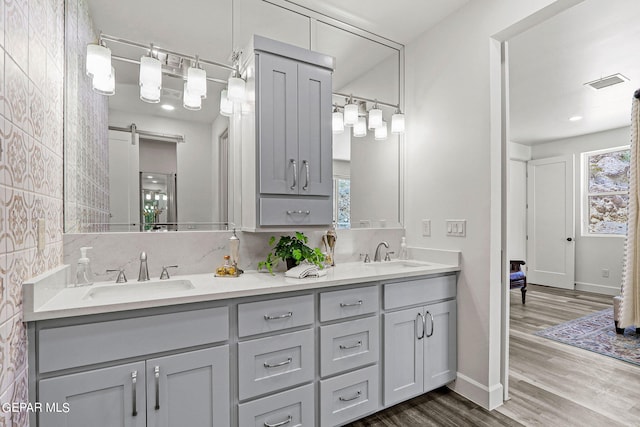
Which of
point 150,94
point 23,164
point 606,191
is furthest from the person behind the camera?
point 606,191

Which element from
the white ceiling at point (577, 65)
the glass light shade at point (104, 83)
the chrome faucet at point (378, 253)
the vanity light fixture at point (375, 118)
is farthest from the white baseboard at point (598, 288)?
the glass light shade at point (104, 83)

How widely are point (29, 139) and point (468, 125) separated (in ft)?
7.66

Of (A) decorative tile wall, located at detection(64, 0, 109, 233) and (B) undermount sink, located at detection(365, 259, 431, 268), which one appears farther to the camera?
(B) undermount sink, located at detection(365, 259, 431, 268)

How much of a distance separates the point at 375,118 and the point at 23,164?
219 centimetres

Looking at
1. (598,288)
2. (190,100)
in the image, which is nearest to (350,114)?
(190,100)

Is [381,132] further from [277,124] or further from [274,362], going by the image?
[274,362]

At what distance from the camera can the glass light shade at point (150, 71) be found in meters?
1.69

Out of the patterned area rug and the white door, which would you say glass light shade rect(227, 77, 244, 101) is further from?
the white door

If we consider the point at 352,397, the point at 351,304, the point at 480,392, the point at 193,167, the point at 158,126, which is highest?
the point at 158,126

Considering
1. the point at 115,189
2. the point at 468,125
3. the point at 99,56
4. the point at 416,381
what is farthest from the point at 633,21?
the point at 115,189

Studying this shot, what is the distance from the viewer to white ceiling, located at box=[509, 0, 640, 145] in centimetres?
233

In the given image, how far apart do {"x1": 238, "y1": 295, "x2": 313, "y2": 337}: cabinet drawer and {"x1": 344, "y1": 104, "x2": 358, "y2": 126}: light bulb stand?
4.79 ft

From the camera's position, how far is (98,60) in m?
1.58

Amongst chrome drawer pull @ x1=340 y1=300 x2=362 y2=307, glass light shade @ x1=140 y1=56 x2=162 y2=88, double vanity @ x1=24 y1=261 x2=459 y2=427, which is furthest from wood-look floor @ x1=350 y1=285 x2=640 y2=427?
glass light shade @ x1=140 y1=56 x2=162 y2=88
